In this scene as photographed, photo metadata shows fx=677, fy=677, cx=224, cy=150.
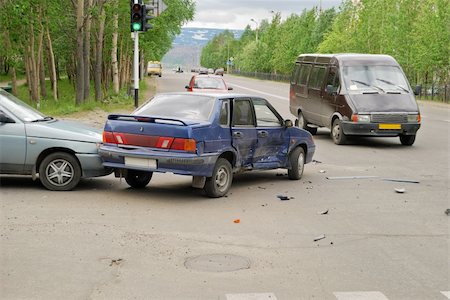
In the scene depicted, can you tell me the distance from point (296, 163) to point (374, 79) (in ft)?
23.3

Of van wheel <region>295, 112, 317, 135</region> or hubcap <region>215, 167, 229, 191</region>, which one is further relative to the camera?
van wheel <region>295, 112, 317, 135</region>

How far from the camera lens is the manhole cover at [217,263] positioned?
20.5 ft

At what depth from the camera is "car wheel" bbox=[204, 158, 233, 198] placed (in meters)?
9.59

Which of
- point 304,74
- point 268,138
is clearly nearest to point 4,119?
point 268,138

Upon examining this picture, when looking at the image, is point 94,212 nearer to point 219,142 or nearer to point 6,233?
point 6,233

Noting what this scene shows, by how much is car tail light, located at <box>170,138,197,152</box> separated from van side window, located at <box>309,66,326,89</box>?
1042 cm

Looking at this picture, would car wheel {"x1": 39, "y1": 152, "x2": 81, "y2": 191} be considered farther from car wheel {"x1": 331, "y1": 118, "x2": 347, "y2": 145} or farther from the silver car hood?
car wheel {"x1": 331, "y1": 118, "x2": 347, "y2": 145}

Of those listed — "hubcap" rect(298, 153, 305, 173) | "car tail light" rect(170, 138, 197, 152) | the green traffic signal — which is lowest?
"hubcap" rect(298, 153, 305, 173)

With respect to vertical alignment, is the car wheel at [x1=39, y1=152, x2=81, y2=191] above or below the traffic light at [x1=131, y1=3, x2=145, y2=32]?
below

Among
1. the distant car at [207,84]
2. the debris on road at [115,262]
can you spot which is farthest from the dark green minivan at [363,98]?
the debris on road at [115,262]

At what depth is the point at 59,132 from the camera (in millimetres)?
9906

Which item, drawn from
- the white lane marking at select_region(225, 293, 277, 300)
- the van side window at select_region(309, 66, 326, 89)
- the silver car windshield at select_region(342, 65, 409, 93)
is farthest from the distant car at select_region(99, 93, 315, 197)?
the van side window at select_region(309, 66, 326, 89)

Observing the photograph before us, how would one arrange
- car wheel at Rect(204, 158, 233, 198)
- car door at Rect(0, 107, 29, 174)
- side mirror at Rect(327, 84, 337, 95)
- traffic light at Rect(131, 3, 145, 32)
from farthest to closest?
traffic light at Rect(131, 3, 145, 32), side mirror at Rect(327, 84, 337, 95), car door at Rect(0, 107, 29, 174), car wheel at Rect(204, 158, 233, 198)

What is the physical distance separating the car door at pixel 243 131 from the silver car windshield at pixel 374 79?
7516 millimetres
